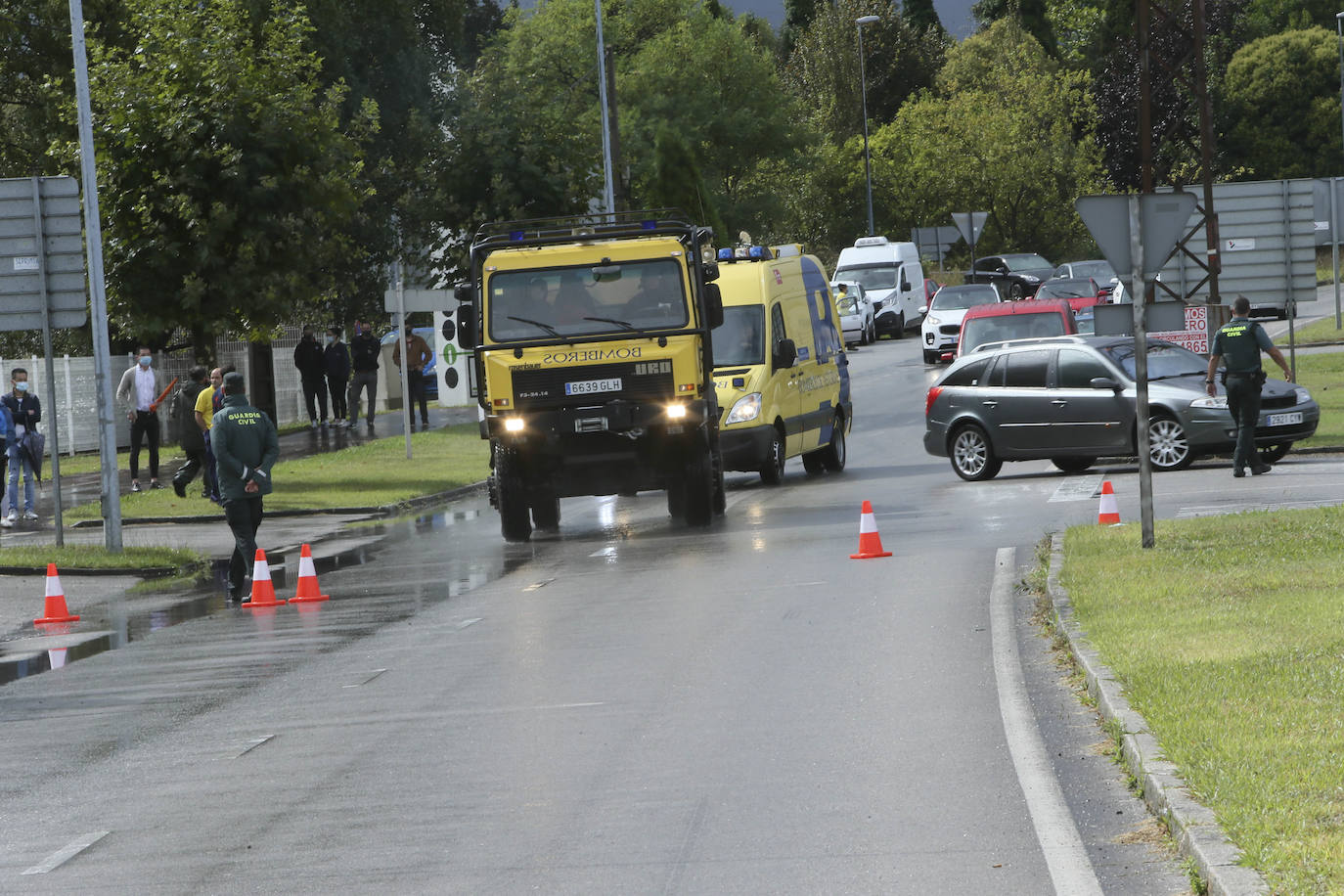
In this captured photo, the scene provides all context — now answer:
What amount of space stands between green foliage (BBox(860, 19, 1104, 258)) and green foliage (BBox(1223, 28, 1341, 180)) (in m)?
10.6

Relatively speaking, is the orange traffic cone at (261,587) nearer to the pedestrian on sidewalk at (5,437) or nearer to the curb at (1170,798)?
the curb at (1170,798)

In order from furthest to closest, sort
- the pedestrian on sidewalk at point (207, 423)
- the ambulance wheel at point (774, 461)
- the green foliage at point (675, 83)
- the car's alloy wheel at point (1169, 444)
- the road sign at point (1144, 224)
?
the green foliage at point (675, 83), the pedestrian on sidewalk at point (207, 423), the ambulance wheel at point (774, 461), the car's alloy wheel at point (1169, 444), the road sign at point (1144, 224)

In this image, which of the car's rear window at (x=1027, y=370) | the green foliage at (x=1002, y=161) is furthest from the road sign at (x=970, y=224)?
the green foliage at (x=1002, y=161)

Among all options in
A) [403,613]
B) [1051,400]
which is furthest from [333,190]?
[403,613]

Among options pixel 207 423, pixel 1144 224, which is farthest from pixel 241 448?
pixel 207 423

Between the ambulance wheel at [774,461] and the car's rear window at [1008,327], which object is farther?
the car's rear window at [1008,327]

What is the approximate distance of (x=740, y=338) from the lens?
2227cm

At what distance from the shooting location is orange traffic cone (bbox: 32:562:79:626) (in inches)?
584

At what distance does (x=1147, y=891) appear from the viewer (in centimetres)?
597

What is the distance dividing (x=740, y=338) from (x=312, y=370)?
52.8 feet

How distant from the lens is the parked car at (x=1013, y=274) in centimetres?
5609

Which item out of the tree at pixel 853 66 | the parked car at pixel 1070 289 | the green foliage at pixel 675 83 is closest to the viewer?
the parked car at pixel 1070 289

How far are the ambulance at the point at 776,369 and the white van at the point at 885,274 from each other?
28.3 metres

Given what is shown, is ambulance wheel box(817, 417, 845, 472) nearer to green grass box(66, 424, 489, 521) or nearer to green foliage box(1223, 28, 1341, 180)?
green grass box(66, 424, 489, 521)
